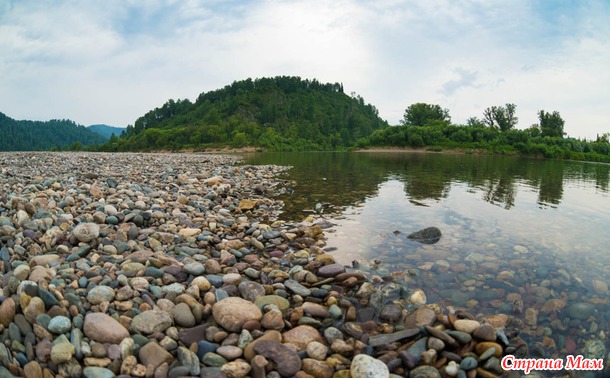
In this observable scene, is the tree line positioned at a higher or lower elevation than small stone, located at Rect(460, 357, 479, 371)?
higher

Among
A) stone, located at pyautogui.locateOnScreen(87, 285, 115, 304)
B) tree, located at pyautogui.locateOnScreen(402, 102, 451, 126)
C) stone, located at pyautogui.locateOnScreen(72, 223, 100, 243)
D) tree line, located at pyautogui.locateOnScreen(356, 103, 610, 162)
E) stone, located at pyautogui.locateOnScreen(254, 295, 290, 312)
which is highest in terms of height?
tree, located at pyautogui.locateOnScreen(402, 102, 451, 126)

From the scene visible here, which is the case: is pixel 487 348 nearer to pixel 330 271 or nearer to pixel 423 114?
pixel 330 271

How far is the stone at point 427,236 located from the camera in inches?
324

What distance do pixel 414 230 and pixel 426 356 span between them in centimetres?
592

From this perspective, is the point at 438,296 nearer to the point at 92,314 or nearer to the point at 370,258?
the point at 370,258

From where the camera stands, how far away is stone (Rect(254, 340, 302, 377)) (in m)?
3.49

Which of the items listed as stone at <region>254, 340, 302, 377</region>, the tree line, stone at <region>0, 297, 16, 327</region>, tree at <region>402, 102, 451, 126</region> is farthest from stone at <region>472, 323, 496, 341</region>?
tree at <region>402, 102, 451, 126</region>

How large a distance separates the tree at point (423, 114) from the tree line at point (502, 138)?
2.10m

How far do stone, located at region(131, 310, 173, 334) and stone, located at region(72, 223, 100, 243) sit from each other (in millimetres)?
3043

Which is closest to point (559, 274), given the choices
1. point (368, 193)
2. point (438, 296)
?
point (438, 296)

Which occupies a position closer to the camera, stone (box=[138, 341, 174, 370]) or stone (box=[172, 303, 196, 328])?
stone (box=[138, 341, 174, 370])

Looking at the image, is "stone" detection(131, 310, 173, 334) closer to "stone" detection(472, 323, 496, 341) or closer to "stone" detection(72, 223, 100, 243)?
"stone" detection(72, 223, 100, 243)

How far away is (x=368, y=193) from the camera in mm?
16219

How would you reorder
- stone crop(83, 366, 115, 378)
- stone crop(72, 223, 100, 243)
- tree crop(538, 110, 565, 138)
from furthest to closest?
tree crop(538, 110, 565, 138), stone crop(72, 223, 100, 243), stone crop(83, 366, 115, 378)
